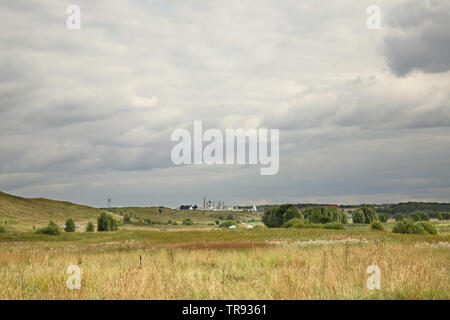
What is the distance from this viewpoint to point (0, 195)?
153000 mm

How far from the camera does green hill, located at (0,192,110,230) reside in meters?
121

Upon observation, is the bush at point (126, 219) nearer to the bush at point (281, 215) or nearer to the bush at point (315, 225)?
the bush at point (281, 215)

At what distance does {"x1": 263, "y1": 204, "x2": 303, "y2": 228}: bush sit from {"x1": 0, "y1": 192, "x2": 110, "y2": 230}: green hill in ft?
208

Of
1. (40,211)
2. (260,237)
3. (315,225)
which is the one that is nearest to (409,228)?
(260,237)

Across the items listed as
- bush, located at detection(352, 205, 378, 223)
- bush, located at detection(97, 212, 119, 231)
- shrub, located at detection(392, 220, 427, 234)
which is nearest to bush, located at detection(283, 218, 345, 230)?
shrub, located at detection(392, 220, 427, 234)

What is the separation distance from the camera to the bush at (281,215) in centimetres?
10544

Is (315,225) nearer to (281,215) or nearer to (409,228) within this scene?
(409,228)

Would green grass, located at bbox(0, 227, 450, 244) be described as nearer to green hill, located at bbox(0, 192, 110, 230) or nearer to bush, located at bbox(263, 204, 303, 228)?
bush, located at bbox(263, 204, 303, 228)

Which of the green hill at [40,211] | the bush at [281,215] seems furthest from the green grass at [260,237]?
the green hill at [40,211]

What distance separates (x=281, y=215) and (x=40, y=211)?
88.3 metres
